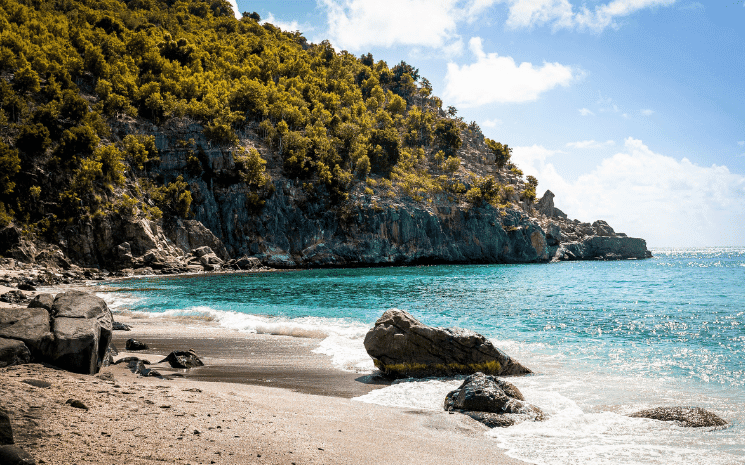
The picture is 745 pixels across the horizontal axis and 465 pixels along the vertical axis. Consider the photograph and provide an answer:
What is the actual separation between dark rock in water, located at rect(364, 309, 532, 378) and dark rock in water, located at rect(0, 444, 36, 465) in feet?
27.7

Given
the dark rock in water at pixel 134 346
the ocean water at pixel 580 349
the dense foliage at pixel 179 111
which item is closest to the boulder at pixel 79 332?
the dark rock in water at pixel 134 346

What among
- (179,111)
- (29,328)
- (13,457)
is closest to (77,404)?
(13,457)

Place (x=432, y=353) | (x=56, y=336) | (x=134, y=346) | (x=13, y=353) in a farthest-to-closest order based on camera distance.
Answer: (x=134, y=346)
(x=432, y=353)
(x=56, y=336)
(x=13, y=353)

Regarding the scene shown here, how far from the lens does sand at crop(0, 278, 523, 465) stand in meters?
5.11

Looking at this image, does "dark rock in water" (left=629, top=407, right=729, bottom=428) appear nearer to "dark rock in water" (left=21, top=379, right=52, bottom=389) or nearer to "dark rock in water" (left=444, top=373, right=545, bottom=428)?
"dark rock in water" (left=444, top=373, right=545, bottom=428)

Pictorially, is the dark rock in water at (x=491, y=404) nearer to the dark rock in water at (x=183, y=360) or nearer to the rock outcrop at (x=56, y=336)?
the dark rock in water at (x=183, y=360)

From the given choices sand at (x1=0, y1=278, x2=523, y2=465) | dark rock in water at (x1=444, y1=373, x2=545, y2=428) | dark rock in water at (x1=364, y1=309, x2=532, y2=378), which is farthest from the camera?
dark rock in water at (x1=364, y1=309, x2=532, y2=378)

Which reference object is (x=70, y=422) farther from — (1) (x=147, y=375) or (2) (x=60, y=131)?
(2) (x=60, y=131)

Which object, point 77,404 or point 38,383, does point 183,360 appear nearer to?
point 38,383

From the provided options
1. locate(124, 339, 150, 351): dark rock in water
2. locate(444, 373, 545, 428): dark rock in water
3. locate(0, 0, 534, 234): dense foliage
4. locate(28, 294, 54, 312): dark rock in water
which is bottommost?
locate(124, 339, 150, 351): dark rock in water

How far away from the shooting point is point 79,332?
29.8ft

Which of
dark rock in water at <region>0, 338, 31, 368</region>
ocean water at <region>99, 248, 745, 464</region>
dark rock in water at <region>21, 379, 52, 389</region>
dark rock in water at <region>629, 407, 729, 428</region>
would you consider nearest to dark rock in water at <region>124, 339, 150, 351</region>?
ocean water at <region>99, 248, 745, 464</region>

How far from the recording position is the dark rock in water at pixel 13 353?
26.7ft

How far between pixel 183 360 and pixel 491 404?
8.18 meters
